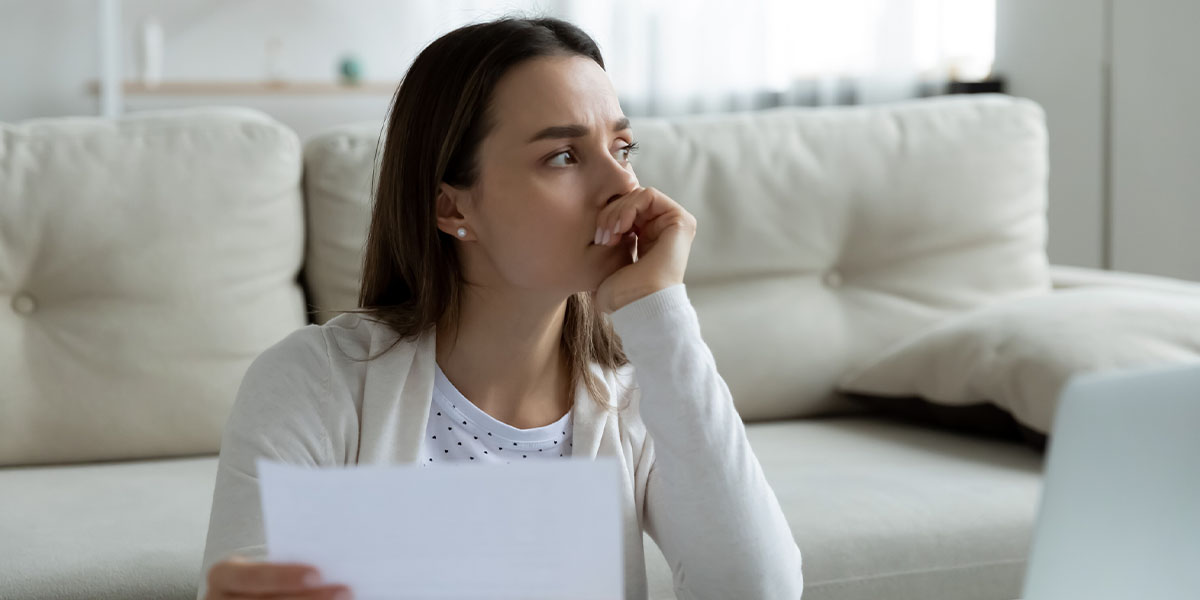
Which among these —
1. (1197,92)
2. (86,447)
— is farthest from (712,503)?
(1197,92)

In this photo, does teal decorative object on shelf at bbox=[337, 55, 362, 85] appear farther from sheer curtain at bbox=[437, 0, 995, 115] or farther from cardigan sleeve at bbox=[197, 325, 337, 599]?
cardigan sleeve at bbox=[197, 325, 337, 599]

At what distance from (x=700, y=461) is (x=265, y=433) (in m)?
0.38

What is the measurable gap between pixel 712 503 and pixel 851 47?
9.48ft

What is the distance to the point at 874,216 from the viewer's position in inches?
76.7

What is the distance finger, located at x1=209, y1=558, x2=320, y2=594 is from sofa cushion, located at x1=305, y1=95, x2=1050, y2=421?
1.06m

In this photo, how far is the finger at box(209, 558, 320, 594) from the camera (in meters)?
0.65

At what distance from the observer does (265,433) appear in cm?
101

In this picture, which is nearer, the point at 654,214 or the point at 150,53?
the point at 654,214

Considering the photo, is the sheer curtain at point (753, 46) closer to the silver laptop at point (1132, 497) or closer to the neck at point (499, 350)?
the neck at point (499, 350)

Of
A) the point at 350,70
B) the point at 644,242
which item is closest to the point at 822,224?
the point at 644,242

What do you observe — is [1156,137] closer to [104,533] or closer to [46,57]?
[104,533]

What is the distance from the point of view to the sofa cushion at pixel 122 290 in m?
1.64

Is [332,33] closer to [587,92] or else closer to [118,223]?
[118,223]

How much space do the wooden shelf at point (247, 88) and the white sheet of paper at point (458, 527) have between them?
10.8ft
